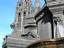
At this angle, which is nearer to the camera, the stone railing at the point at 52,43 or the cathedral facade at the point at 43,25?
the stone railing at the point at 52,43

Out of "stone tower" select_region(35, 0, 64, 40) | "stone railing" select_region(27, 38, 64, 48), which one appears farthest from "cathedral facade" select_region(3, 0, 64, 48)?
"stone railing" select_region(27, 38, 64, 48)

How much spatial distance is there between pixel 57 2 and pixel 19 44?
17.8 ft

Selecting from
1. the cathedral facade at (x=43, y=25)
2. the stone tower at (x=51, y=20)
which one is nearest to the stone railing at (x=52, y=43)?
the cathedral facade at (x=43, y=25)

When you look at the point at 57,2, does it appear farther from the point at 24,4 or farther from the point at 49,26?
the point at 24,4

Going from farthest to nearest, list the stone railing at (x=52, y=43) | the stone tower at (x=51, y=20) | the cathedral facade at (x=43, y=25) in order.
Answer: the cathedral facade at (x=43, y=25) → the stone tower at (x=51, y=20) → the stone railing at (x=52, y=43)

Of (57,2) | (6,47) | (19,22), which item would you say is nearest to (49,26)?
(57,2)

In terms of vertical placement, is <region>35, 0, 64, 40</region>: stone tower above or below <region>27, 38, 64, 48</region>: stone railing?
above

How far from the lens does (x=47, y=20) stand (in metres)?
19.2

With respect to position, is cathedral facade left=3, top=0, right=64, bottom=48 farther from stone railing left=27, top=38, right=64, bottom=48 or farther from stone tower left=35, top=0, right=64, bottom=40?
stone railing left=27, top=38, right=64, bottom=48

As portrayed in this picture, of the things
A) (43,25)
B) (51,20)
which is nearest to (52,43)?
(51,20)

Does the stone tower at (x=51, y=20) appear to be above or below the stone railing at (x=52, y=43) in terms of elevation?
above

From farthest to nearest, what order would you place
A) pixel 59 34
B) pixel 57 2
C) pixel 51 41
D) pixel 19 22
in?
pixel 19 22, pixel 57 2, pixel 59 34, pixel 51 41

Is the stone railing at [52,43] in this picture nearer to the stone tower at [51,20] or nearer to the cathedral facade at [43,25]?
the cathedral facade at [43,25]

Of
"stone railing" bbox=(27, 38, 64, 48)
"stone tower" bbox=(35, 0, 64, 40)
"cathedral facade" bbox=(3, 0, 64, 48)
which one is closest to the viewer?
"stone railing" bbox=(27, 38, 64, 48)
